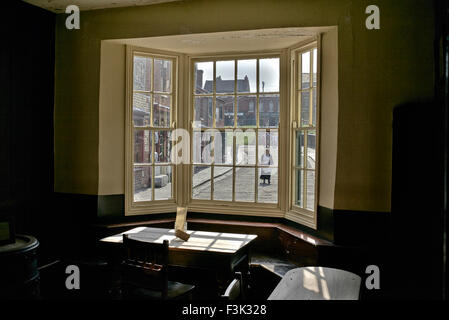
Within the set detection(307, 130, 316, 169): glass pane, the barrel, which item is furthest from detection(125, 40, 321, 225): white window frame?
the barrel

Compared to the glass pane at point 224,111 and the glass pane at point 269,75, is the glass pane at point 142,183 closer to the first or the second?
the glass pane at point 224,111

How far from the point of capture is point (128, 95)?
4.38 metres

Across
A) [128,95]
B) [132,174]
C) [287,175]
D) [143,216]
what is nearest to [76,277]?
[143,216]

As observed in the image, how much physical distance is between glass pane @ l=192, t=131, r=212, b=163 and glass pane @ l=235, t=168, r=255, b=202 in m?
0.41

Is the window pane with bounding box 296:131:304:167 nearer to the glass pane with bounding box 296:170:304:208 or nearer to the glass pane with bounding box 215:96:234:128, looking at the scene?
the glass pane with bounding box 296:170:304:208

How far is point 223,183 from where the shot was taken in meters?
4.53

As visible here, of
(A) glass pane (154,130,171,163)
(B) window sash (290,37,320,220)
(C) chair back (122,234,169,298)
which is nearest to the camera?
(C) chair back (122,234,169,298)

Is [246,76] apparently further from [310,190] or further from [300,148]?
[310,190]

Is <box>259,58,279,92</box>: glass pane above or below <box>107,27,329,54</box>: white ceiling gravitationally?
below

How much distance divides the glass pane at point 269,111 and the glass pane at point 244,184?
0.58m

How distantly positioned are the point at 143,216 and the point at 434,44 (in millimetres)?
3498

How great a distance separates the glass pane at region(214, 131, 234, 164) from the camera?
4480 millimetres

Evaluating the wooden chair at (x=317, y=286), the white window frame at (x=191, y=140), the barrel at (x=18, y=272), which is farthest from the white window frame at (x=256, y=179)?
the barrel at (x=18, y=272)

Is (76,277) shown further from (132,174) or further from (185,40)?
(185,40)
